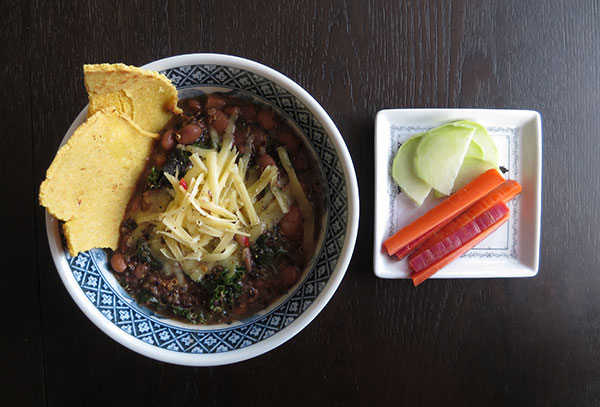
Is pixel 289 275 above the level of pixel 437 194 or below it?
below

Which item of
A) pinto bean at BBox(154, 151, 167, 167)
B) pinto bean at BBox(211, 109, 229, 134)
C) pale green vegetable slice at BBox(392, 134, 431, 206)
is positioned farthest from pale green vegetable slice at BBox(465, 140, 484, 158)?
pinto bean at BBox(154, 151, 167, 167)

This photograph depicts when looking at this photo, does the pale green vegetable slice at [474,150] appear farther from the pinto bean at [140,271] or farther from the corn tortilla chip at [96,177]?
the pinto bean at [140,271]

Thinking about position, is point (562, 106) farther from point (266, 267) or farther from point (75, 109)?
point (75, 109)

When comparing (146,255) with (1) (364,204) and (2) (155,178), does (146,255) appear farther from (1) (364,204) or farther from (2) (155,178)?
(1) (364,204)

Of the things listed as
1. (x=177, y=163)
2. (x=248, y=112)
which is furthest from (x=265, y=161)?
(x=177, y=163)

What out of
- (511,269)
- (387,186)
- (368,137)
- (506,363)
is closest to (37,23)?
(368,137)

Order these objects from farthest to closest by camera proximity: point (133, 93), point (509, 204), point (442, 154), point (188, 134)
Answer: point (509, 204)
point (442, 154)
point (188, 134)
point (133, 93)

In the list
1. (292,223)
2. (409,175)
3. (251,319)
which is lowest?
(251,319)
